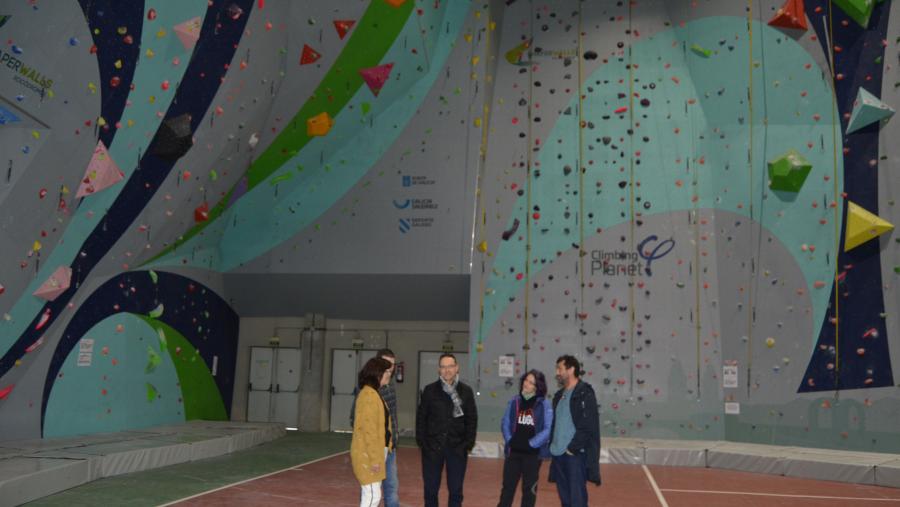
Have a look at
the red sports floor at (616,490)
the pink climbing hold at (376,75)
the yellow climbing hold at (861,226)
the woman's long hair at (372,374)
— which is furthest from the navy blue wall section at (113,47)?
the yellow climbing hold at (861,226)

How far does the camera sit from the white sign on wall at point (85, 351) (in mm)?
10594

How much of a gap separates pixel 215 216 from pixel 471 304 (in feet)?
14.5

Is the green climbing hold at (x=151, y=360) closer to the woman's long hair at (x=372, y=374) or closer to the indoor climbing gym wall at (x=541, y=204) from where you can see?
the indoor climbing gym wall at (x=541, y=204)

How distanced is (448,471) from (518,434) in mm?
570

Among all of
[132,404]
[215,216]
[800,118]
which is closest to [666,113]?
[800,118]

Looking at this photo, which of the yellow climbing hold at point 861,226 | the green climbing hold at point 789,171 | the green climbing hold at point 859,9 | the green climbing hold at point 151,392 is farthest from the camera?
the green climbing hold at point 151,392

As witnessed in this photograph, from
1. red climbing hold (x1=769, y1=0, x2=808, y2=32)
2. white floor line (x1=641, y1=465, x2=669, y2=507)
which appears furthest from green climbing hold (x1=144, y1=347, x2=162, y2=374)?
red climbing hold (x1=769, y1=0, x2=808, y2=32)

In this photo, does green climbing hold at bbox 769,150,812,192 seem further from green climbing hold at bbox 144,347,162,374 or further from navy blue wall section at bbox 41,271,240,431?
green climbing hold at bbox 144,347,162,374

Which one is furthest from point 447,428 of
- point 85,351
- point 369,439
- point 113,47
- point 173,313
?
point 173,313

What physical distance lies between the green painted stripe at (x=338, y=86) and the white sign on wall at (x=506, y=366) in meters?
4.70

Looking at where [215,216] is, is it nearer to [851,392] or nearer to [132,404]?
[132,404]

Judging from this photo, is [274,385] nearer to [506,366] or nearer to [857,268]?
[506,366]

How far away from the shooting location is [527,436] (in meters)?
5.61

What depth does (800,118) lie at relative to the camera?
11758 millimetres
